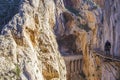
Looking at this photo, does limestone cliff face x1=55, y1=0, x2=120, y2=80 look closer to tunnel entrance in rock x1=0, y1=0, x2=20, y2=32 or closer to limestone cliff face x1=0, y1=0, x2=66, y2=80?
tunnel entrance in rock x1=0, y1=0, x2=20, y2=32

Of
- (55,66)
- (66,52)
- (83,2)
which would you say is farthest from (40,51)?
(83,2)

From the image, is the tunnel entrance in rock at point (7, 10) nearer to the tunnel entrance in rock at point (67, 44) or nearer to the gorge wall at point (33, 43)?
the gorge wall at point (33, 43)

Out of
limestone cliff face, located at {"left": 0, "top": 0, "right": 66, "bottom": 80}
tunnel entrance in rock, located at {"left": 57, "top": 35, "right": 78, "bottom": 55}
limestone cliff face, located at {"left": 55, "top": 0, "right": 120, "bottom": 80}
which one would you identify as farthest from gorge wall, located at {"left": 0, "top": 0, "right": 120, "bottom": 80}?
tunnel entrance in rock, located at {"left": 57, "top": 35, "right": 78, "bottom": 55}

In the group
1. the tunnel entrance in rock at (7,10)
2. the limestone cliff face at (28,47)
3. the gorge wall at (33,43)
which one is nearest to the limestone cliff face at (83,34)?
the gorge wall at (33,43)

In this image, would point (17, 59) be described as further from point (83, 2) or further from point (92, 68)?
point (83, 2)

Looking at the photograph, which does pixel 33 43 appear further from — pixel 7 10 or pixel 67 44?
pixel 67 44

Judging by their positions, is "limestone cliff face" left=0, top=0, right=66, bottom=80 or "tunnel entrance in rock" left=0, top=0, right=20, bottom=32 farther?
"tunnel entrance in rock" left=0, top=0, right=20, bottom=32
